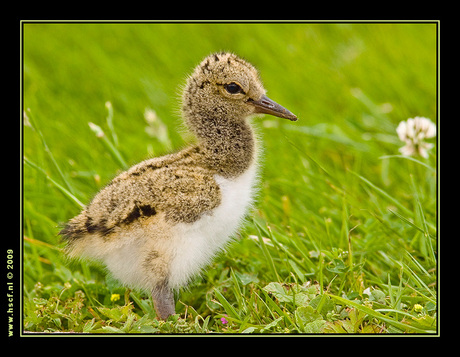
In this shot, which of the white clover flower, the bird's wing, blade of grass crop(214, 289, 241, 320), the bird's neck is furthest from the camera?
the white clover flower

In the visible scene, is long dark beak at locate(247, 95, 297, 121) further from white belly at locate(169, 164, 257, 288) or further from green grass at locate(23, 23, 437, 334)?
white belly at locate(169, 164, 257, 288)

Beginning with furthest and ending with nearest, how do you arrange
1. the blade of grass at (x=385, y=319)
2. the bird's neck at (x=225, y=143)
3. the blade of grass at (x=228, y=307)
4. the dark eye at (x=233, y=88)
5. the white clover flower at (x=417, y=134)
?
the white clover flower at (x=417, y=134), the dark eye at (x=233, y=88), the bird's neck at (x=225, y=143), the blade of grass at (x=228, y=307), the blade of grass at (x=385, y=319)

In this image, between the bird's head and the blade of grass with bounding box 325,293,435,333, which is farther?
the bird's head

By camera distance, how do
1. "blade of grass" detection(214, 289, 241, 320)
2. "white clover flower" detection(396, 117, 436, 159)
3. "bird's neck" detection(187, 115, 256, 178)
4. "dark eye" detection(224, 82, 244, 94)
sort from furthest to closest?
"white clover flower" detection(396, 117, 436, 159), "dark eye" detection(224, 82, 244, 94), "bird's neck" detection(187, 115, 256, 178), "blade of grass" detection(214, 289, 241, 320)

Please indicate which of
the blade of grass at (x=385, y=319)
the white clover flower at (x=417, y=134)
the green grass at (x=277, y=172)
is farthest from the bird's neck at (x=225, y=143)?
the white clover flower at (x=417, y=134)

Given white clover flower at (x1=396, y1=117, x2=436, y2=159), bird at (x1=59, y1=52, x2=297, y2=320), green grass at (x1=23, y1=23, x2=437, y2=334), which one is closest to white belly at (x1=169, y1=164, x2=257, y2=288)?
bird at (x1=59, y1=52, x2=297, y2=320)

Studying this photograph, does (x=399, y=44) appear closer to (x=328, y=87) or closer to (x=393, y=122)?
(x=328, y=87)

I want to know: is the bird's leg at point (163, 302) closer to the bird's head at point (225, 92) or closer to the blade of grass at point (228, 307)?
the blade of grass at point (228, 307)
